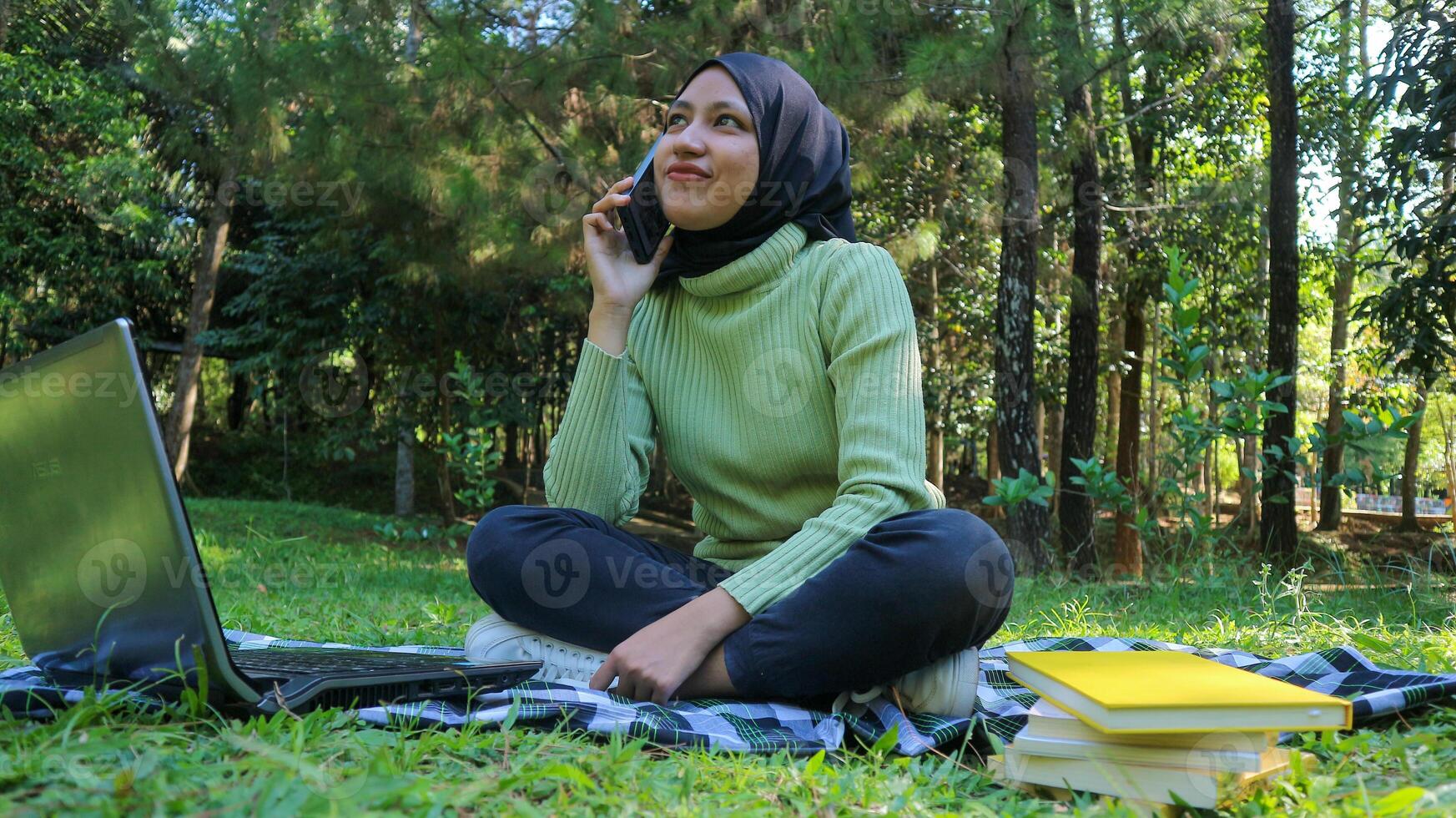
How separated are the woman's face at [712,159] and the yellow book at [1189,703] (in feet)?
→ 3.77

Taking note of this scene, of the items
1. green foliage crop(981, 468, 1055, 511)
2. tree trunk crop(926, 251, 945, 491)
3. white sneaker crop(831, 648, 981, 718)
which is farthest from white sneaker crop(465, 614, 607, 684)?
tree trunk crop(926, 251, 945, 491)

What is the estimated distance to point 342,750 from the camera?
1.24 meters

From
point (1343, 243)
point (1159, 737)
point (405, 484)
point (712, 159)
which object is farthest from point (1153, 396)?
point (1159, 737)

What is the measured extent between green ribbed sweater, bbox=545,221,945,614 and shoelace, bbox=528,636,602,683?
310 mm

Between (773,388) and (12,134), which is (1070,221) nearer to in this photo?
(773,388)

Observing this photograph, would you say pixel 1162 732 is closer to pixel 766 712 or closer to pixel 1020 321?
pixel 766 712

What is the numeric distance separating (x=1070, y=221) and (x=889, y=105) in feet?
15.5

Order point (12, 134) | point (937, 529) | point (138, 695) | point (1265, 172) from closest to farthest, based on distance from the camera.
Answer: point (138, 695)
point (937, 529)
point (1265, 172)
point (12, 134)

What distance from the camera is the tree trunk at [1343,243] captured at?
8.09 m

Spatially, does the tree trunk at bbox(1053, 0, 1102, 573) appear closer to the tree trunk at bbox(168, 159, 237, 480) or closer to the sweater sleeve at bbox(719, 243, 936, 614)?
the sweater sleeve at bbox(719, 243, 936, 614)

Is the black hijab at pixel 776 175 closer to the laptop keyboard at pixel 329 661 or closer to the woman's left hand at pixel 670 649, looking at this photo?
the woman's left hand at pixel 670 649

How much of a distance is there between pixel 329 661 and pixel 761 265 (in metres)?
1.06

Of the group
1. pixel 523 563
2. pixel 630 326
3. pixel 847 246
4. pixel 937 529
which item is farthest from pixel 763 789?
pixel 630 326

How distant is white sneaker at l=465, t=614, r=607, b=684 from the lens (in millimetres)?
1928
